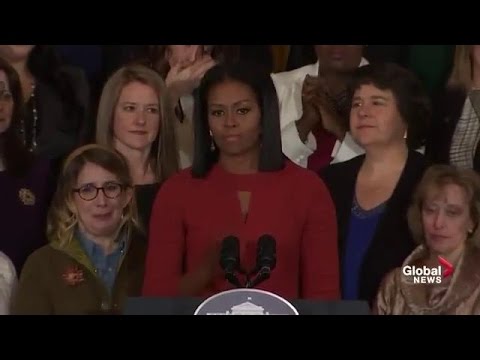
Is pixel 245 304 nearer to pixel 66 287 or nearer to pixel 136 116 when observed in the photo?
pixel 66 287

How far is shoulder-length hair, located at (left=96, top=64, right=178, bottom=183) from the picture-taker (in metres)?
5.07

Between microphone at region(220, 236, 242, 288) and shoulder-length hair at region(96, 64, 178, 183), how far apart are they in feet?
1.35

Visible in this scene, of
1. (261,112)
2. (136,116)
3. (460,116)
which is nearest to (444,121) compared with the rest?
(460,116)

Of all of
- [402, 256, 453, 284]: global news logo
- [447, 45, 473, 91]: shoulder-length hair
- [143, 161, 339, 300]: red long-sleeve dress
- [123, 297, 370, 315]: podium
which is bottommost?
[123, 297, 370, 315]: podium

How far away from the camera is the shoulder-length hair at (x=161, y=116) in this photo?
200 inches

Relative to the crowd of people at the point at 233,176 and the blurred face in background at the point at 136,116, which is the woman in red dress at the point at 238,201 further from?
the blurred face in background at the point at 136,116

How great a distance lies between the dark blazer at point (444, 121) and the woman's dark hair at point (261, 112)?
0.67 meters

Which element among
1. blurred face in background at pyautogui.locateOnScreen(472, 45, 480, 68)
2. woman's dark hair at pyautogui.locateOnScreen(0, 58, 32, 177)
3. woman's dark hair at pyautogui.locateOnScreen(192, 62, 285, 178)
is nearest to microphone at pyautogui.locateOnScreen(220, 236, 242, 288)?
woman's dark hair at pyautogui.locateOnScreen(192, 62, 285, 178)

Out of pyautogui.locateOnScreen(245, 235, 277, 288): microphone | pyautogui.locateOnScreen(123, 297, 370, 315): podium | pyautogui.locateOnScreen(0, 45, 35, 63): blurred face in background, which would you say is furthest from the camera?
pyautogui.locateOnScreen(0, 45, 35, 63): blurred face in background

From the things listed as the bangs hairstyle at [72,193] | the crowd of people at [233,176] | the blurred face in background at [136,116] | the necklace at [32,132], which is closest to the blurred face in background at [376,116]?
the crowd of people at [233,176]

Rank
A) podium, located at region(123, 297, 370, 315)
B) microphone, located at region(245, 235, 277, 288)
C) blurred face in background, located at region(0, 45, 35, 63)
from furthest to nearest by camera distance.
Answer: blurred face in background, located at region(0, 45, 35, 63) < podium, located at region(123, 297, 370, 315) < microphone, located at region(245, 235, 277, 288)

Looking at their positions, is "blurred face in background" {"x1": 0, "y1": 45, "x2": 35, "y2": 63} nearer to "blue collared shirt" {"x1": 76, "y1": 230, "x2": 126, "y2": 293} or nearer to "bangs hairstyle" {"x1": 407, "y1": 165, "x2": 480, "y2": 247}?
"blue collared shirt" {"x1": 76, "y1": 230, "x2": 126, "y2": 293}
